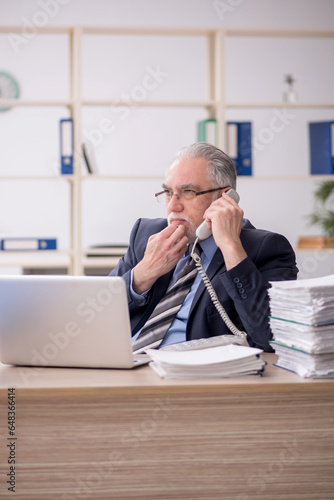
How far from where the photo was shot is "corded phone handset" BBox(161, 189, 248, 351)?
1.42 metres

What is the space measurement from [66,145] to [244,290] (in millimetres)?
2268

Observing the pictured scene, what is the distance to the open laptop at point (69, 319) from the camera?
1.27 metres

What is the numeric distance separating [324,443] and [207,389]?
0.26m

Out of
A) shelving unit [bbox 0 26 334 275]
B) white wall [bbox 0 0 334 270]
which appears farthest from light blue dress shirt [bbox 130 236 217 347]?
white wall [bbox 0 0 334 270]

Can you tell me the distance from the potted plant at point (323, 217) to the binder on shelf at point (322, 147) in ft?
1.48

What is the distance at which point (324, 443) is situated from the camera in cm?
118

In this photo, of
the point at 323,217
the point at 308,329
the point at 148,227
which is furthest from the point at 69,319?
the point at 323,217

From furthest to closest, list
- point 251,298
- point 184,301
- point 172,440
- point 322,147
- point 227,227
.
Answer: point 322,147 → point 184,301 → point 227,227 → point 251,298 → point 172,440

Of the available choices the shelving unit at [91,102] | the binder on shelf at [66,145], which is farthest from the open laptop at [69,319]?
the binder on shelf at [66,145]

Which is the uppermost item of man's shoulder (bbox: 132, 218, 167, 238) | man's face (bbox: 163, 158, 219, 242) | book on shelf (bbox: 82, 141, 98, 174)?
book on shelf (bbox: 82, 141, 98, 174)

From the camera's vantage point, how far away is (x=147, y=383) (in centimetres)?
117

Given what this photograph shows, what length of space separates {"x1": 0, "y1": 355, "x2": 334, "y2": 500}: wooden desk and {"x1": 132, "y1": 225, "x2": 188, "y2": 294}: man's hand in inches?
26.5

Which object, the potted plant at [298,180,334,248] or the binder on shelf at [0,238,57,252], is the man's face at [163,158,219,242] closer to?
the binder on shelf at [0,238,57,252]

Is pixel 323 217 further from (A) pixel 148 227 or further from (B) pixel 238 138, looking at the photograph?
(A) pixel 148 227
